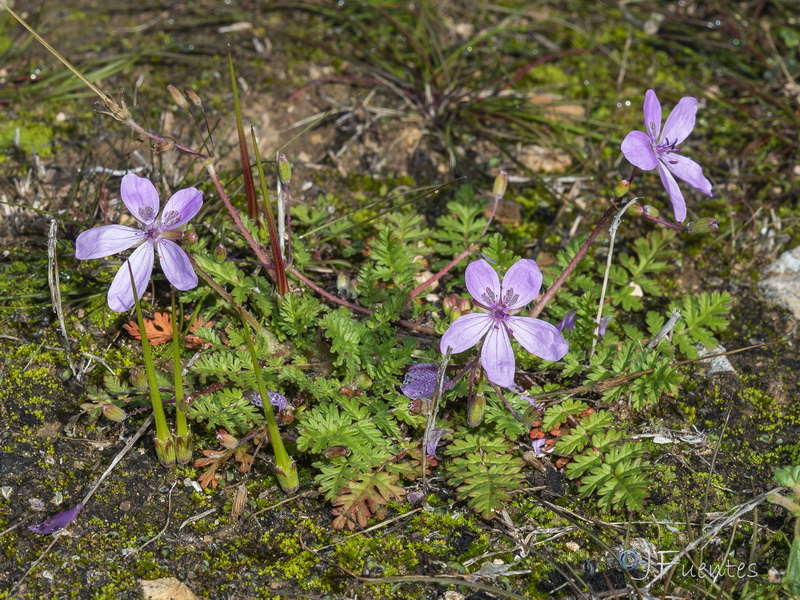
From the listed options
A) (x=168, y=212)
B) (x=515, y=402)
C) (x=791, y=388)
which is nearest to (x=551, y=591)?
(x=515, y=402)

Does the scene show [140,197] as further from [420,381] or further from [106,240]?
[420,381]

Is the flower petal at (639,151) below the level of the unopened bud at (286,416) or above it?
above

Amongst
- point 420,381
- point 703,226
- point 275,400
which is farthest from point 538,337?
point 275,400

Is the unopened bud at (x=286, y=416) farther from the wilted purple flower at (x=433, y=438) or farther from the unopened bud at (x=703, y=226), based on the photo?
the unopened bud at (x=703, y=226)

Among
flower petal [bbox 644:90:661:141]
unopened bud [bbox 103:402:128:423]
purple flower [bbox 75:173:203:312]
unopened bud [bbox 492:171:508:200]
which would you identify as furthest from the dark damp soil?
flower petal [bbox 644:90:661:141]

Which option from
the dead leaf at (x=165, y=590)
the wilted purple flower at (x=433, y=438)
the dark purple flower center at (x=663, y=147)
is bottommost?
the dead leaf at (x=165, y=590)

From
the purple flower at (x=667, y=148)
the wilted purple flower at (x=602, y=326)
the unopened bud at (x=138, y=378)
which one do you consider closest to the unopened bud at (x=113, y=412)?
the unopened bud at (x=138, y=378)
